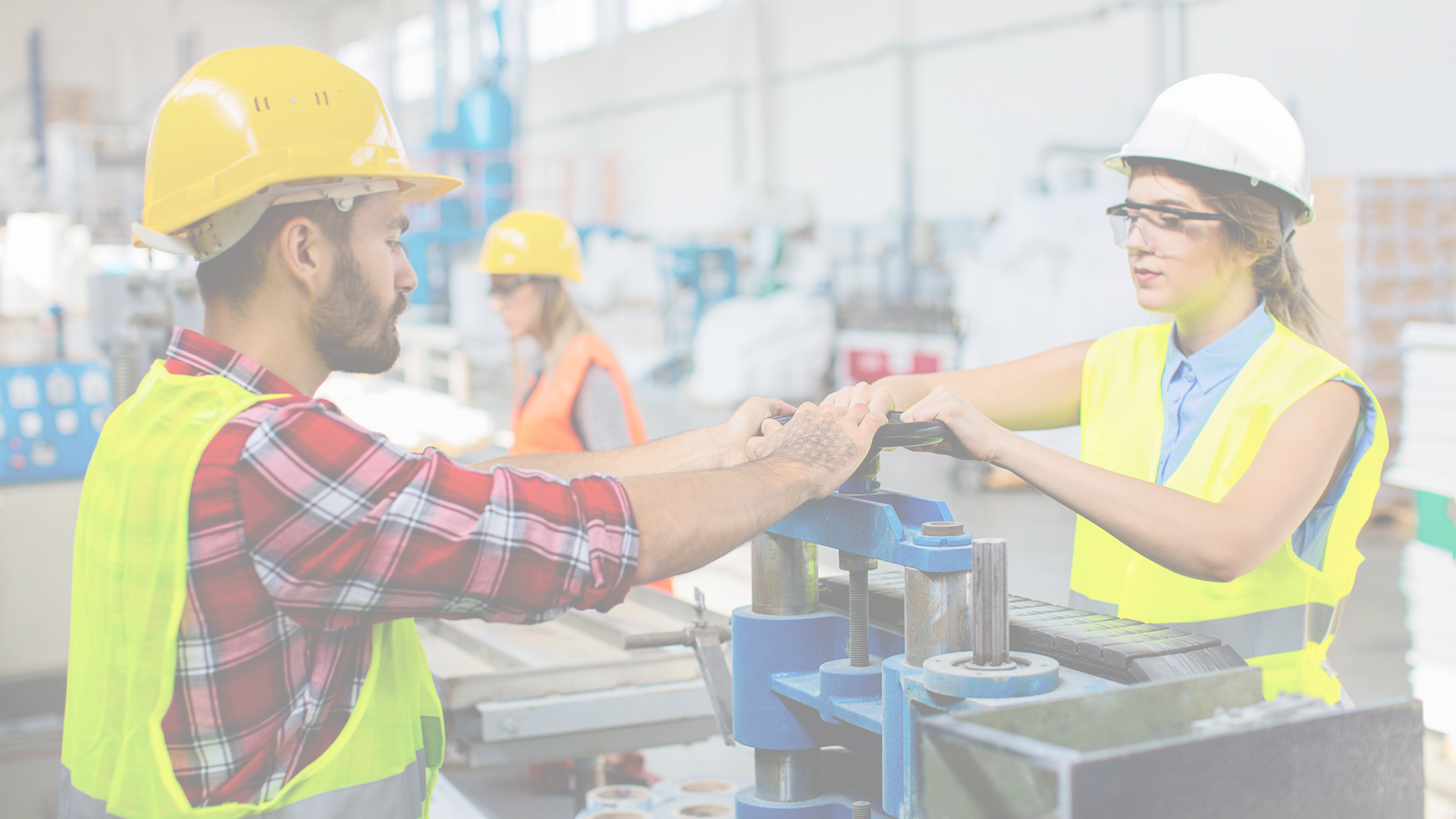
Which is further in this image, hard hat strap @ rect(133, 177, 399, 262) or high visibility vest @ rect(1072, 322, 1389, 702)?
high visibility vest @ rect(1072, 322, 1389, 702)

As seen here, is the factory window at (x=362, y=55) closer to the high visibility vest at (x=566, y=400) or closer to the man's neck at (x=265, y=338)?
the high visibility vest at (x=566, y=400)

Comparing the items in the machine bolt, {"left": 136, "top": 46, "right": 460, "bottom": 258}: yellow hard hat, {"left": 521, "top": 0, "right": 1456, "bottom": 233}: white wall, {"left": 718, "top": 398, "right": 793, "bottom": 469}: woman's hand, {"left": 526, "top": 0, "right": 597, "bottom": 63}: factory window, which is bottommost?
the machine bolt

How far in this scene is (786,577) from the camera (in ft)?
4.58

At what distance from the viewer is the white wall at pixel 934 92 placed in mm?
8031

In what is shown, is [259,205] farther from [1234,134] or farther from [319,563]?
[1234,134]

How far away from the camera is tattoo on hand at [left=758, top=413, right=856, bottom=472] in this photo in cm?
134

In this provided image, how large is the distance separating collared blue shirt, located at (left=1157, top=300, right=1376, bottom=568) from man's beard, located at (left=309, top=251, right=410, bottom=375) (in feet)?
3.50

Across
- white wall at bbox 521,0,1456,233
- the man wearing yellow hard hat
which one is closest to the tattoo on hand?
the man wearing yellow hard hat

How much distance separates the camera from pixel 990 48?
11.0 meters

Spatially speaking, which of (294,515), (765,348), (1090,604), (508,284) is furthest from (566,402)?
(765,348)

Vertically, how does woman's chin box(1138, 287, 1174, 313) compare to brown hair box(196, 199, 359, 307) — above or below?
below

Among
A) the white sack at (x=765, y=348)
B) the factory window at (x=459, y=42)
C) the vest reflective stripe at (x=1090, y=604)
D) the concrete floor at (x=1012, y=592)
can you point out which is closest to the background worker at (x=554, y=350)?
the concrete floor at (x=1012, y=592)

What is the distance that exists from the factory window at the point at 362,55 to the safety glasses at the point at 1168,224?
21.4 meters

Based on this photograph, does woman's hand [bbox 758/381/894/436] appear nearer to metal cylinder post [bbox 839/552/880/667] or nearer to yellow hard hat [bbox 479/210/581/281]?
metal cylinder post [bbox 839/552/880/667]
